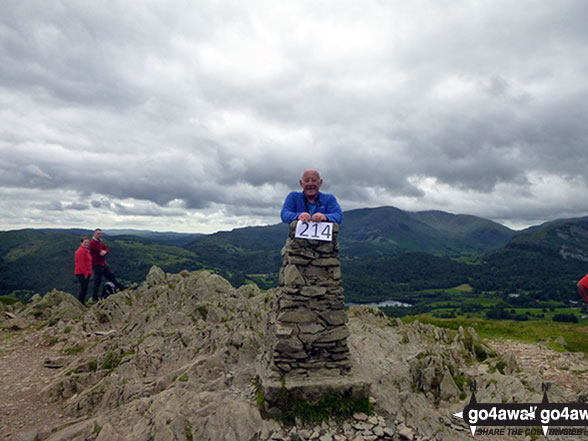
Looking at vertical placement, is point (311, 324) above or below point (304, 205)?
below

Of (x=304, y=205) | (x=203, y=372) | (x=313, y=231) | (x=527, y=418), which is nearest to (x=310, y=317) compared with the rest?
(x=313, y=231)

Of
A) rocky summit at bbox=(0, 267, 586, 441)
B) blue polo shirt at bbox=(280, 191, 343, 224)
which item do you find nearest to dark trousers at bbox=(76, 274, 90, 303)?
rocky summit at bbox=(0, 267, 586, 441)

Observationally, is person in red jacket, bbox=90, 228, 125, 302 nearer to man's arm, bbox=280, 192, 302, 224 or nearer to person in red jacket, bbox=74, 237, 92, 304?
person in red jacket, bbox=74, 237, 92, 304

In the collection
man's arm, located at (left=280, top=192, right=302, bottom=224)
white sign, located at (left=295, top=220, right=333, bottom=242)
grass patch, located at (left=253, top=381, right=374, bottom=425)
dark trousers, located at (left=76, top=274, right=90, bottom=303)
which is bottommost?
grass patch, located at (left=253, top=381, right=374, bottom=425)

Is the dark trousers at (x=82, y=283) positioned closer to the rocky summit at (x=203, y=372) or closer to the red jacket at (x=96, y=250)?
the rocky summit at (x=203, y=372)

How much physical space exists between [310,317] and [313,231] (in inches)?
114

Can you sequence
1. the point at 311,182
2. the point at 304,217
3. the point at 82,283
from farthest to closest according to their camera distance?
1. the point at 82,283
2. the point at 311,182
3. the point at 304,217

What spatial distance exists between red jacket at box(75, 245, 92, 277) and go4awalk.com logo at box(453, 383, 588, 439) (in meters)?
22.4

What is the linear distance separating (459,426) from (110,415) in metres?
11.4

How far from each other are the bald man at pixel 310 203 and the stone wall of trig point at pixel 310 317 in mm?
484

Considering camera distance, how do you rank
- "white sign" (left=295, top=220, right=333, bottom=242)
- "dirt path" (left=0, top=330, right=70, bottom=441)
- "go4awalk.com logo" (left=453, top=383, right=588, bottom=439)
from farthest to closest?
"dirt path" (left=0, top=330, right=70, bottom=441) → "white sign" (left=295, top=220, right=333, bottom=242) → "go4awalk.com logo" (left=453, top=383, right=588, bottom=439)

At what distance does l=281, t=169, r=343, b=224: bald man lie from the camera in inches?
420

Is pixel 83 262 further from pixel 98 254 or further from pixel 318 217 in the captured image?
pixel 318 217

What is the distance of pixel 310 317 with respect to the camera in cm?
1020
